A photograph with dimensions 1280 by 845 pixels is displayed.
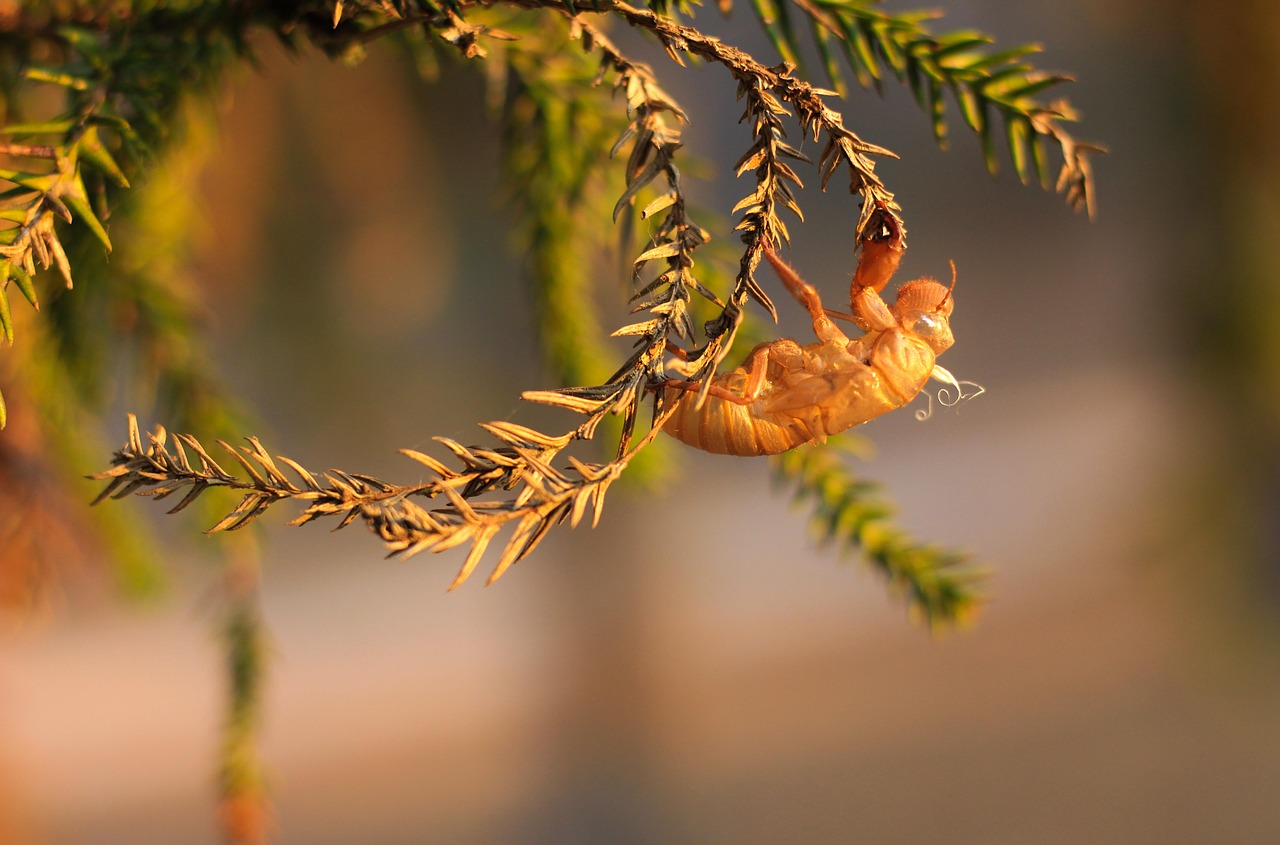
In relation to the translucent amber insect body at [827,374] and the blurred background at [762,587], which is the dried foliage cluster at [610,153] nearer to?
the translucent amber insect body at [827,374]

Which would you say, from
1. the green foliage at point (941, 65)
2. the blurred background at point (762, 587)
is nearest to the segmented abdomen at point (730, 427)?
the green foliage at point (941, 65)

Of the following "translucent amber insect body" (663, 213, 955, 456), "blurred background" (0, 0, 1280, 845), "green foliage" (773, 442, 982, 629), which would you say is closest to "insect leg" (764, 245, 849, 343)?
"translucent amber insect body" (663, 213, 955, 456)

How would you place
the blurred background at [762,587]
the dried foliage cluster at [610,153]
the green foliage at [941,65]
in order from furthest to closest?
Answer: 1. the blurred background at [762,587]
2. the green foliage at [941,65]
3. the dried foliage cluster at [610,153]

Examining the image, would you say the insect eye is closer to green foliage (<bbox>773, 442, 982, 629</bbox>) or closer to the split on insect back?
the split on insect back

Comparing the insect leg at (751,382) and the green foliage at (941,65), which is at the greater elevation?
the green foliage at (941,65)

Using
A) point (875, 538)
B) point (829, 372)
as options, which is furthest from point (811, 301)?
point (875, 538)

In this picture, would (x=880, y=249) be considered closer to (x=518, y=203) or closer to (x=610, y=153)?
(x=610, y=153)
